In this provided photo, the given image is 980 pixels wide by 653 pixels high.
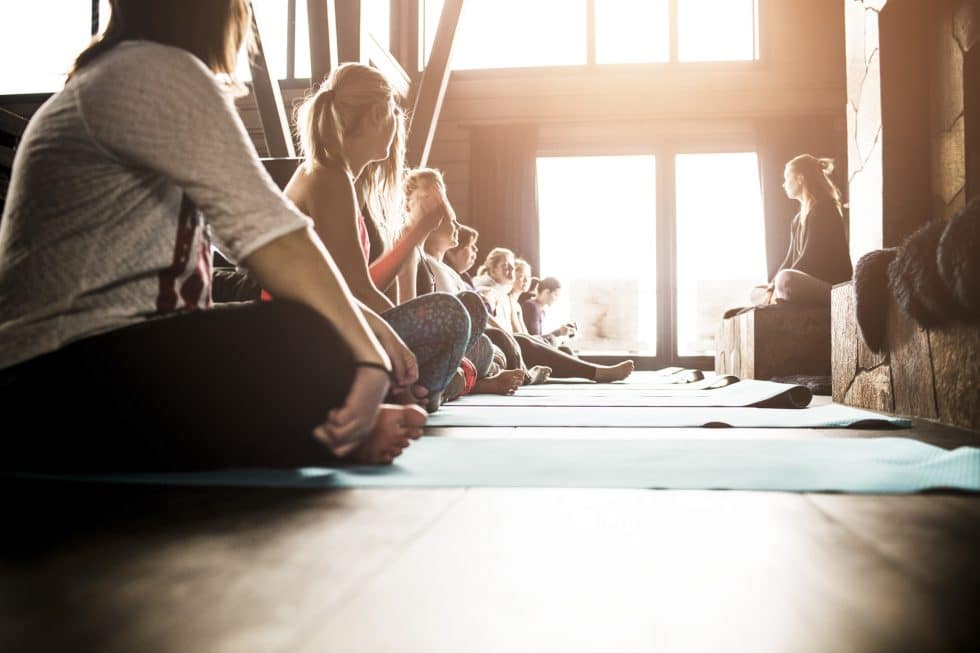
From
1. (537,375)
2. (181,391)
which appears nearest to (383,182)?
(181,391)

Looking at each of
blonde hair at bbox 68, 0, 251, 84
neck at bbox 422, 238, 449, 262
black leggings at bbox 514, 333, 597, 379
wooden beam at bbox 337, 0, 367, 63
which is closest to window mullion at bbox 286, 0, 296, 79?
wooden beam at bbox 337, 0, 367, 63

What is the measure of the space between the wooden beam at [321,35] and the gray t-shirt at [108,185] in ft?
10.6

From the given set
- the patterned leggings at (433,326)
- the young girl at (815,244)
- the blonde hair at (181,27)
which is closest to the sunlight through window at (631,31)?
the young girl at (815,244)

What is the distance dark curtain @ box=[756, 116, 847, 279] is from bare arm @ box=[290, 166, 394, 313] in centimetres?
570

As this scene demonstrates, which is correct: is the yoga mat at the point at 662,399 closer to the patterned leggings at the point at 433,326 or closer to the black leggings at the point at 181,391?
the patterned leggings at the point at 433,326

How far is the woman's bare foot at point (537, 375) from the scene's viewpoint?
3.91 meters

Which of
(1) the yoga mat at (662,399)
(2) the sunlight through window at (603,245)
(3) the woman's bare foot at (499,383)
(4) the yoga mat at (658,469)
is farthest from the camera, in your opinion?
(2) the sunlight through window at (603,245)

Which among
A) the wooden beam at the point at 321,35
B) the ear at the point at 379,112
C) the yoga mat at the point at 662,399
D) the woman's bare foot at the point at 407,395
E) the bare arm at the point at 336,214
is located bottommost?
the yoga mat at the point at 662,399

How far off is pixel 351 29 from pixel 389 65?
95.5 inches

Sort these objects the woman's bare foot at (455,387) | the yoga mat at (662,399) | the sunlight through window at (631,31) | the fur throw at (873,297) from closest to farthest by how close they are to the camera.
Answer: the fur throw at (873,297) < the yoga mat at (662,399) < the woman's bare foot at (455,387) < the sunlight through window at (631,31)

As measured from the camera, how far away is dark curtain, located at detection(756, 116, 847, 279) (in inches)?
262

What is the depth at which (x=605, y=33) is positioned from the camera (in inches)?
287

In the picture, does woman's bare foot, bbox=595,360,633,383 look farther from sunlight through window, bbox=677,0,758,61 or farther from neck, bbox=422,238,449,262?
sunlight through window, bbox=677,0,758,61

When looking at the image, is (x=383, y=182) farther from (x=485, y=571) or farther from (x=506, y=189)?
(x=506, y=189)
